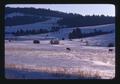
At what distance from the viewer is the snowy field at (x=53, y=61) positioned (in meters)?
1.96

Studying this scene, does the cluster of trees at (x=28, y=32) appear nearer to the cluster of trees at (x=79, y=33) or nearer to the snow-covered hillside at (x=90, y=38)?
the snow-covered hillside at (x=90, y=38)

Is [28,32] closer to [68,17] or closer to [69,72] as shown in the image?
[68,17]

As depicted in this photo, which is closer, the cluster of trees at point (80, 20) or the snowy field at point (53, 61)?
the snowy field at point (53, 61)

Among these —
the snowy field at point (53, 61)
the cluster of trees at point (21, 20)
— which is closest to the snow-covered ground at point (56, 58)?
the snowy field at point (53, 61)

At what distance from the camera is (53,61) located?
6.46 feet

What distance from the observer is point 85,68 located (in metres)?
1.98

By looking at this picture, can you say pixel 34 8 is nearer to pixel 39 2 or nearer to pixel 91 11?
pixel 39 2

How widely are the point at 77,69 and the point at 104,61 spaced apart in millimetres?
225

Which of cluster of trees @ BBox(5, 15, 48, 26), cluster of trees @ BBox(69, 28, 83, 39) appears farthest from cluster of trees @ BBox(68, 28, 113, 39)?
cluster of trees @ BBox(5, 15, 48, 26)

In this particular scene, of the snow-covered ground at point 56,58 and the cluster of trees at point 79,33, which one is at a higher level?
the cluster of trees at point 79,33

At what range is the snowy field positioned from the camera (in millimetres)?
1956

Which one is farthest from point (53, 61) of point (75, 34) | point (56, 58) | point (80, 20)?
point (80, 20)

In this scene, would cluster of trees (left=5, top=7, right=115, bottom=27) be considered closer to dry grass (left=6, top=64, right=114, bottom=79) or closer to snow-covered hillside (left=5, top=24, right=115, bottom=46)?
snow-covered hillside (left=5, top=24, right=115, bottom=46)
